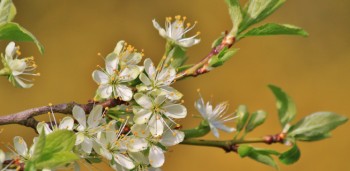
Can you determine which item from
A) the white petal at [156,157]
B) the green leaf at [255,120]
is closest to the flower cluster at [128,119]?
the white petal at [156,157]

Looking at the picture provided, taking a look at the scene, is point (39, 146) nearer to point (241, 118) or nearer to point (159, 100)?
point (159, 100)

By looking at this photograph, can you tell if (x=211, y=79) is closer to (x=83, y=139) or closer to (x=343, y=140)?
(x=343, y=140)

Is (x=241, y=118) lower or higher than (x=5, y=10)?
lower

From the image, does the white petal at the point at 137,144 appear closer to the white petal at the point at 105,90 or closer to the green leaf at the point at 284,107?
the white petal at the point at 105,90

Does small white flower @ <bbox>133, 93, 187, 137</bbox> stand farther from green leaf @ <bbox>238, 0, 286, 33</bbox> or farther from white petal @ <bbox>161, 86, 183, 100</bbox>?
green leaf @ <bbox>238, 0, 286, 33</bbox>

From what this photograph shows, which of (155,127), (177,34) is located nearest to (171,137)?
(155,127)

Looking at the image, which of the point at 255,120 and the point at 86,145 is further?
the point at 255,120

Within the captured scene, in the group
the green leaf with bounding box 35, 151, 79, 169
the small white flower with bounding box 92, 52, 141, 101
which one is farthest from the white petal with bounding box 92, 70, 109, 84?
the green leaf with bounding box 35, 151, 79, 169
